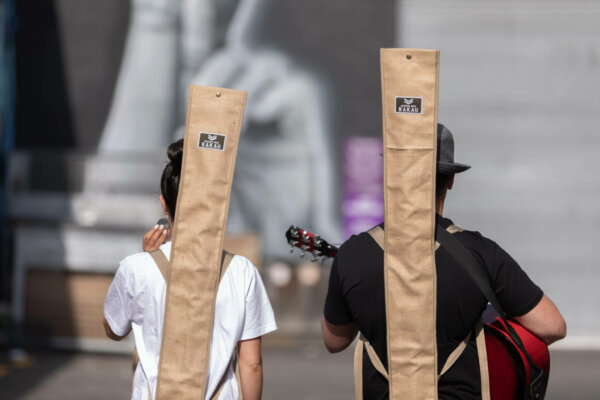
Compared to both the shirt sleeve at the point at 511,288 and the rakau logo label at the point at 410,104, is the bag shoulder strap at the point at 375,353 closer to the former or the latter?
the shirt sleeve at the point at 511,288

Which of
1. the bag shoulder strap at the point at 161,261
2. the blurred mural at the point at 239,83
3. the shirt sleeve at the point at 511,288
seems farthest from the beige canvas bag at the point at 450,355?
the blurred mural at the point at 239,83

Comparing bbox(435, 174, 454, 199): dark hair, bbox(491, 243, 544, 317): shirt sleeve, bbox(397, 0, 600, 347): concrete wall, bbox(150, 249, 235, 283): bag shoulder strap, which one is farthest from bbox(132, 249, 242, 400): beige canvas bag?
bbox(397, 0, 600, 347): concrete wall

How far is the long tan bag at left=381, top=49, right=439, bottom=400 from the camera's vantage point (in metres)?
2.99

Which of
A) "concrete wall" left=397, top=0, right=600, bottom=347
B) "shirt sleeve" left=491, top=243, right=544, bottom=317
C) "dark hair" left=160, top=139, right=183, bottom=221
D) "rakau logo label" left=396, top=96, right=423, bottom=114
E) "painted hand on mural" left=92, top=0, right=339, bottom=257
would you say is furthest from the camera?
"concrete wall" left=397, top=0, right=600, bottom=347

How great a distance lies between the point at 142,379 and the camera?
3.13 meters

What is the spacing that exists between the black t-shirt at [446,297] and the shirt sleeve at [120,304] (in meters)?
0.73

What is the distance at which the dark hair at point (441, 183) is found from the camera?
3119 mm

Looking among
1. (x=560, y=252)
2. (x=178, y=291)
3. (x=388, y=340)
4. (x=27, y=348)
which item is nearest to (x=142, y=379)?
(x=178, y=291)

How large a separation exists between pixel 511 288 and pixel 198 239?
1.09m

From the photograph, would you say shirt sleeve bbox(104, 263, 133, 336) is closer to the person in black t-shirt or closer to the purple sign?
the person in black t-shirt

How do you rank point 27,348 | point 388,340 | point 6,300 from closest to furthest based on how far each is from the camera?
point 388,340, point 27,348, point 6,300

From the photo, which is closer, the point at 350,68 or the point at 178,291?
the point at 178,291

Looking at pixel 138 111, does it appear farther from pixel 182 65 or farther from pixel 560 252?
pixel 560 252

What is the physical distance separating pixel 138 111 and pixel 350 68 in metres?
3.26
